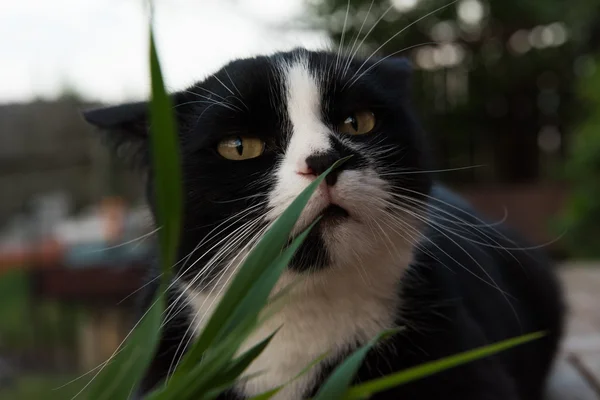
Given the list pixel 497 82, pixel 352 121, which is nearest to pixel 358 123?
pixel 352 121

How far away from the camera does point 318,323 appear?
810mm

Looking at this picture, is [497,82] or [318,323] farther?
[497,82]

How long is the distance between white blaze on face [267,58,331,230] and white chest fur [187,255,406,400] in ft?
0.32

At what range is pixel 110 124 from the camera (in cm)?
87

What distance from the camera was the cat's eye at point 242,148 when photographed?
0.78m

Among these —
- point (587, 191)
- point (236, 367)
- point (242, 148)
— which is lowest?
point (587, 191)

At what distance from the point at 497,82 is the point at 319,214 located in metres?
4.72

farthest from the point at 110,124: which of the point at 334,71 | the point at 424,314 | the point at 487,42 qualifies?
the point at 487,42

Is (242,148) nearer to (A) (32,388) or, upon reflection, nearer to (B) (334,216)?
(B) (334,216)

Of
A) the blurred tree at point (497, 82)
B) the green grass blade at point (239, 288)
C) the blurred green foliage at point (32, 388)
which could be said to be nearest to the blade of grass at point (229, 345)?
the green grass blade at point (239, 288)

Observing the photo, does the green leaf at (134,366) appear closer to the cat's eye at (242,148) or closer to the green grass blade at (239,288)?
the green grass blade at (239,288)

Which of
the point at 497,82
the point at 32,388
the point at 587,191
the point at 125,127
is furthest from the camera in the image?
the point at 497,82

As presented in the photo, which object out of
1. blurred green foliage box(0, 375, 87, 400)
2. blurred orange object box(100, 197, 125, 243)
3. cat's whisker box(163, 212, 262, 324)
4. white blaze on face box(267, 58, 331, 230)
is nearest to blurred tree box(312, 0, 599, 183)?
blurred orange object box(100, 197, 125, 243)

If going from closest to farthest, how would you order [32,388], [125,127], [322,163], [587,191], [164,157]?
[164,157] → [322,163] → [125,127] → [32,388] → [587,191]
